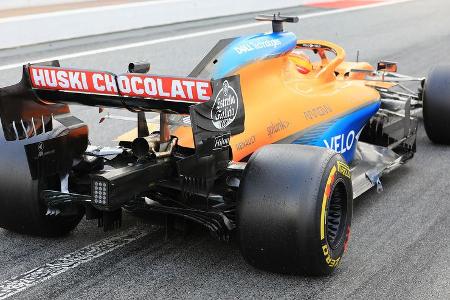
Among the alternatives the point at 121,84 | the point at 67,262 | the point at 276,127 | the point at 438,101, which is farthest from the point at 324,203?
the point at 438,101

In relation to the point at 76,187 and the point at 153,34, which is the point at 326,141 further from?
the point at 153,34

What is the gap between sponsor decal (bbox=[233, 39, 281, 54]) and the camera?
17.0 feet

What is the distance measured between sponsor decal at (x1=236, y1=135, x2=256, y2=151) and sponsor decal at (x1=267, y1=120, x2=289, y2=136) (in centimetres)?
17

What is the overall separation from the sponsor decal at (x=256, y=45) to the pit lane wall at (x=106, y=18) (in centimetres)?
876

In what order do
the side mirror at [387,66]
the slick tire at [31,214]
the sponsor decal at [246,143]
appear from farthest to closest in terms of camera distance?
the side mirror at [387,66] → the sponsor decal at [246,143] → the slick tire at [31,214]

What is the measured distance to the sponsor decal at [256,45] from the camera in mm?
5184

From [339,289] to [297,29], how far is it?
13489 mm

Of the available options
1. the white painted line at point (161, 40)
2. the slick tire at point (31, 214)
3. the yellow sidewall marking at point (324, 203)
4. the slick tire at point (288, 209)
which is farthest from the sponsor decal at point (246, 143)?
the white painted line at point (161, 40)

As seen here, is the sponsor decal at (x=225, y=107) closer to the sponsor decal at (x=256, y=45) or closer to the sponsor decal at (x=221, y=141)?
the sponsor decal at (x=221, y=141)

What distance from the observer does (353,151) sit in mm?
6129

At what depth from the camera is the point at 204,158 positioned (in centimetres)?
425

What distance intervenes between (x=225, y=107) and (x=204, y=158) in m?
0.33

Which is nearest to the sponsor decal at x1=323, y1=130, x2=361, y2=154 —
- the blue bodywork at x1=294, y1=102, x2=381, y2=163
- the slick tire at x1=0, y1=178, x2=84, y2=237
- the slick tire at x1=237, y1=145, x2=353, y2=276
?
the blue bodywork at x1=294, y1=102, x2=381, y2=163

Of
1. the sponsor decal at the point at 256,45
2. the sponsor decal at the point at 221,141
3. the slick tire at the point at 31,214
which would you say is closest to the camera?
the sponsor decal at the point at 221,141
